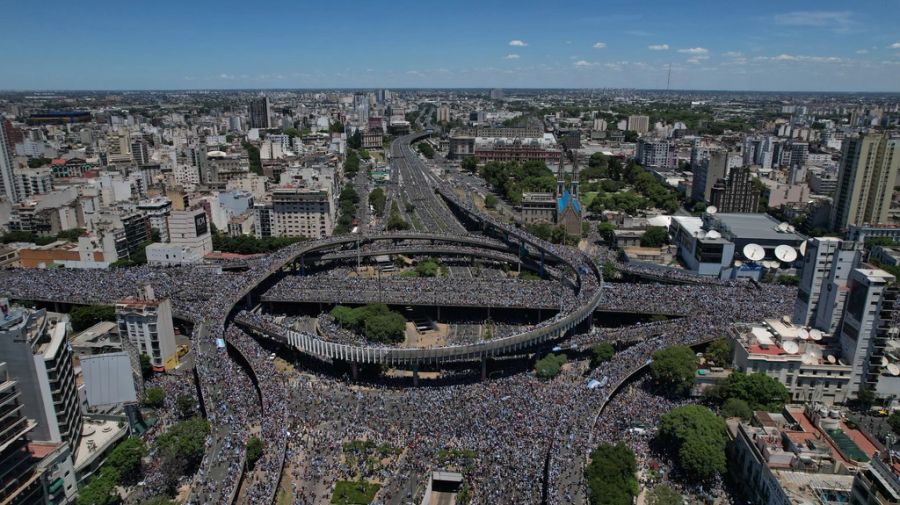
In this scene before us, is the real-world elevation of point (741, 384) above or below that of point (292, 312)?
above

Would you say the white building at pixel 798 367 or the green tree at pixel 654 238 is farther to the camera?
the green tree at pixel 654 238

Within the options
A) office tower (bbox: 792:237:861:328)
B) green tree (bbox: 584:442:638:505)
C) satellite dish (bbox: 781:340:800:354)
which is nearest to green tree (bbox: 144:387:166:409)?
green tree (bbox: 584:442:638:505)

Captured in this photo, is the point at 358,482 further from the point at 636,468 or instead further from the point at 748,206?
the point at 748,206

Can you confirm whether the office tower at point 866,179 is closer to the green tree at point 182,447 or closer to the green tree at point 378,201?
the green tree at point 378,201

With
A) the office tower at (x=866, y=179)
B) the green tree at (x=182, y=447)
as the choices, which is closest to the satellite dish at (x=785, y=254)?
the office tower at (x=866, y=179)

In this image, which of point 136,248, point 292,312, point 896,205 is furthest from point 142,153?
point 896,205

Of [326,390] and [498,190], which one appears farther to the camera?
[498,190]
